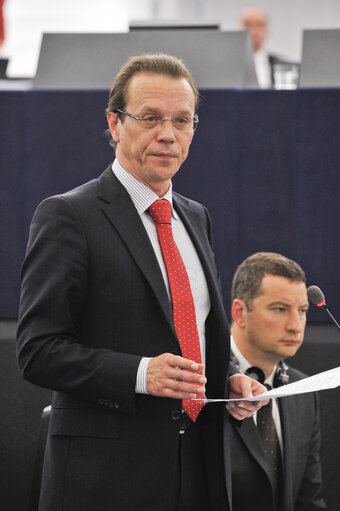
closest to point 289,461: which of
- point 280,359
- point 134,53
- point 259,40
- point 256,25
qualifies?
point 280,359

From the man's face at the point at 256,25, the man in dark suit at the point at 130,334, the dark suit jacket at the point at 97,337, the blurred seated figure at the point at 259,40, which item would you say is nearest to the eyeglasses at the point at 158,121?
the man in dark suit at the point at 130,334

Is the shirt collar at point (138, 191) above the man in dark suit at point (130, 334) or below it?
above

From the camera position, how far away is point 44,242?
4.97 ft

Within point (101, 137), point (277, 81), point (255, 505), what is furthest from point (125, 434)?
point (277, 81)

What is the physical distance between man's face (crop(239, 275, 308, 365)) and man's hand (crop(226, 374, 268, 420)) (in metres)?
0.76

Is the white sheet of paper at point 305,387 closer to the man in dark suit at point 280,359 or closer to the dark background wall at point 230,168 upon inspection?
Result: the man in dark suit at point 280,359

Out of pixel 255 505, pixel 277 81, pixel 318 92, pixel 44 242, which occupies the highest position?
pixel 277 81

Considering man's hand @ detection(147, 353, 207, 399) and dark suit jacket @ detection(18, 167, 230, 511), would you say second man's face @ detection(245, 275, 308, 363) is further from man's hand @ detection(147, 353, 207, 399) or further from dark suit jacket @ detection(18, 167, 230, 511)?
man's hand @ detection(147, 353, 207, 399)

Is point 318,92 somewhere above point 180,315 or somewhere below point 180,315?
above

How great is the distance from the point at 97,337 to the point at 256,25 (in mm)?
4805

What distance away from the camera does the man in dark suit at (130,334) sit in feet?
4.83

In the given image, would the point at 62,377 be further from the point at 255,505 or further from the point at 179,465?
the point at 255,505

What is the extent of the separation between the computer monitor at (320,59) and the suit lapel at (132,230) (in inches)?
53.9

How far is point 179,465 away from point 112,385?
257 millimetres
